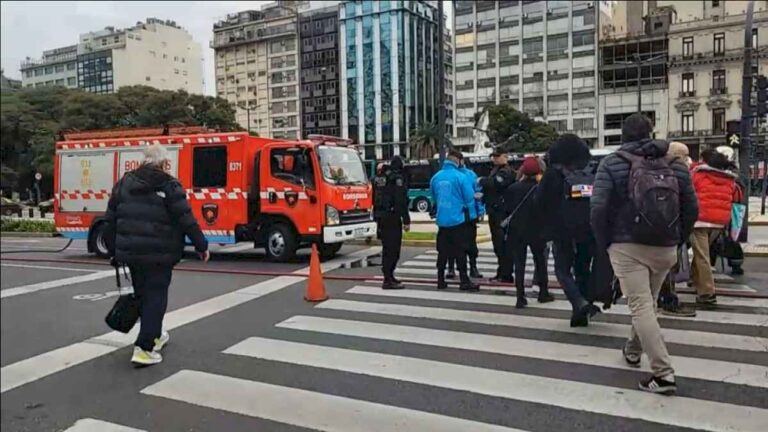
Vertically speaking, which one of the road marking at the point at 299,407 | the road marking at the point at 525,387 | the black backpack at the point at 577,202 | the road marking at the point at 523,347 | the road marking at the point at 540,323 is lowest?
the road marking at the point at 299,407

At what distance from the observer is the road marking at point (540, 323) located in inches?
218

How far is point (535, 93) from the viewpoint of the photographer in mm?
87812

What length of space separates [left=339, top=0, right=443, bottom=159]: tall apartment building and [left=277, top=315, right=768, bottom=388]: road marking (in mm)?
41076

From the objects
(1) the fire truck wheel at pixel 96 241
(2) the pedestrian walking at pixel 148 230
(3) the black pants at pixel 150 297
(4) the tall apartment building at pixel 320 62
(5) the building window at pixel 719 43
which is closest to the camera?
(2) the pedestrian walking at pixel 148 230

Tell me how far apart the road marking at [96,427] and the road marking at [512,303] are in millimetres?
4502

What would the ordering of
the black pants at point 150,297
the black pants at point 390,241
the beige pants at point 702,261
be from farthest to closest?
the black pants at point 390,241, the beige pants at point 702,261, the black pants at point 150,297

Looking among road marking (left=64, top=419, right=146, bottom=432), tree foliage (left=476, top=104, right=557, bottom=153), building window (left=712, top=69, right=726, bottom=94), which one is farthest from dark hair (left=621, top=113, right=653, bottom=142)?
tree foliage (left=476, top=104, right=557, bottom=153)

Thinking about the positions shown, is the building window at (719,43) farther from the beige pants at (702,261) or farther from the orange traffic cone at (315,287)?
the orange traffic cone at (315,287)

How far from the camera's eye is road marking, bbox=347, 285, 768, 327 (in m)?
6.35

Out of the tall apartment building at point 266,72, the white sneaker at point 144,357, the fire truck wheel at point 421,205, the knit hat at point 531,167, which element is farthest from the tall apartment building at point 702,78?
the white sneaker at point 144,357

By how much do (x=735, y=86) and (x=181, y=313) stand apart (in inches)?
2061

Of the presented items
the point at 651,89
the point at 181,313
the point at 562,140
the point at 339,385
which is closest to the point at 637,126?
the point at 562,140

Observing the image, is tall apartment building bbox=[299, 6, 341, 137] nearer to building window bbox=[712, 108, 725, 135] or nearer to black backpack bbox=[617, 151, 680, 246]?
building window bbox=[712, 108, 725, 135]

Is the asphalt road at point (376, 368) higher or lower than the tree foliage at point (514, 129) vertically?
lower
